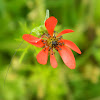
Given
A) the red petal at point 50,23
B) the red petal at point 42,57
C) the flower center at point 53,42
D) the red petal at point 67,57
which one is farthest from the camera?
the flower center at point 53,42

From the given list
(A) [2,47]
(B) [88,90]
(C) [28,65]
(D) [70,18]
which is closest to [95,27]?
(D) [70,18]

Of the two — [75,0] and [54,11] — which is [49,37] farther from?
[75,0]

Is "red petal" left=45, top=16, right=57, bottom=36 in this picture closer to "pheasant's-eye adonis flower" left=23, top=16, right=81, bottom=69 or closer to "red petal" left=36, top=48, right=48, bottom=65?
"pheasant's-eye adonis flower" left=23, top=16, right=81, bottom=69

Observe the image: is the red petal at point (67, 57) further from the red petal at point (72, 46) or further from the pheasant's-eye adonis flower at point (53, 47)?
the red petal at point (72, 46)

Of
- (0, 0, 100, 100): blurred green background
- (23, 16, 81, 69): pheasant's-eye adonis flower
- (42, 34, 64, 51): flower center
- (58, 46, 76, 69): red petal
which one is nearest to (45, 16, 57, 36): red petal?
(23, 16, 81, 69): pheasant's-eye adonis flower

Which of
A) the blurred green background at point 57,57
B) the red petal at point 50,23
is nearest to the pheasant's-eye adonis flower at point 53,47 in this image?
the red petal at point 50,23

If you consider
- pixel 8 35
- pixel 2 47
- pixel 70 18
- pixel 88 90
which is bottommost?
pixel 88 90

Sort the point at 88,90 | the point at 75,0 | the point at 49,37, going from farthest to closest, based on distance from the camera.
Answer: the point at 75,0, the point at 88,90, the point at 49,37
